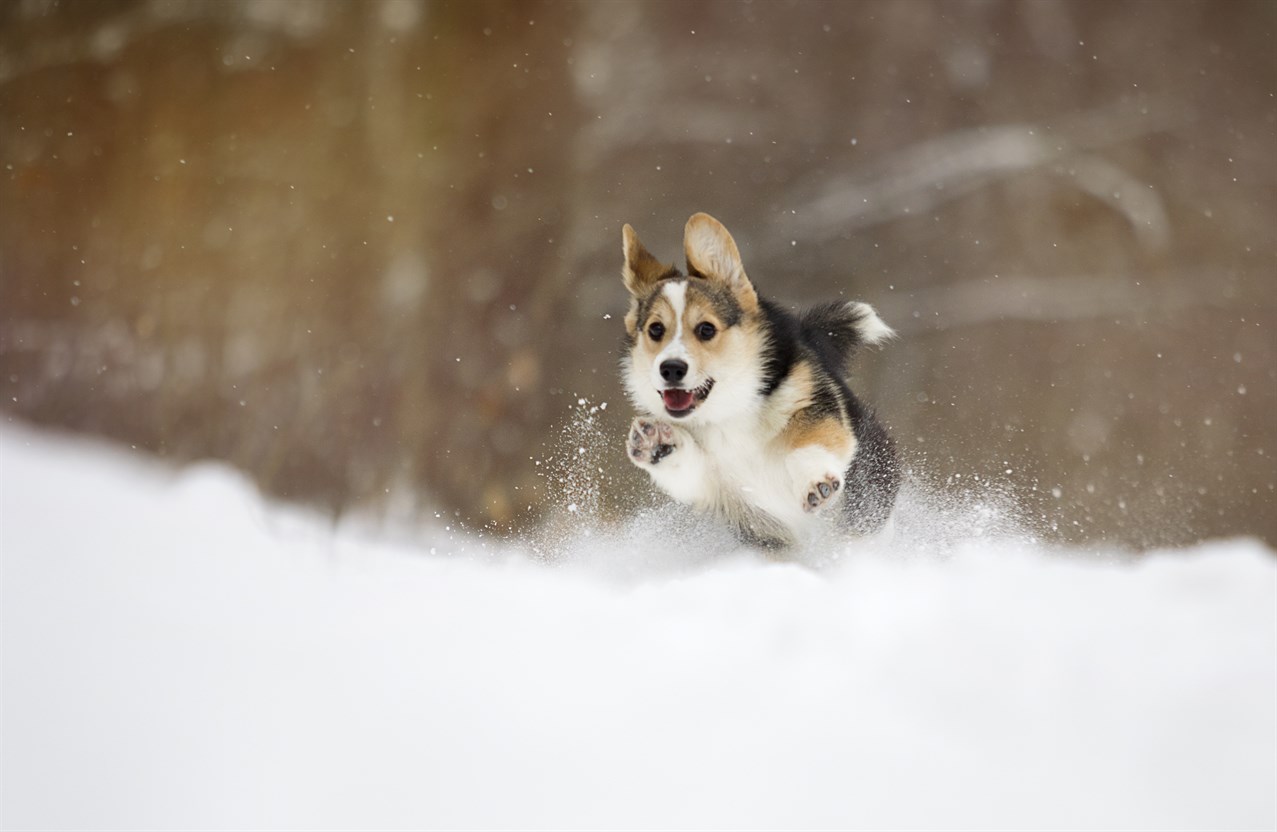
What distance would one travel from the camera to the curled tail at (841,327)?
122 inches

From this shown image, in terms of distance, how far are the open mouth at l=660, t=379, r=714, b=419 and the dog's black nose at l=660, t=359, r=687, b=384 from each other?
70 millimetres

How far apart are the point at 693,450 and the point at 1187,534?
7.47 feet

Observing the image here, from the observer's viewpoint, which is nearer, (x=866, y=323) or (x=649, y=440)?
(x=649, y=440)

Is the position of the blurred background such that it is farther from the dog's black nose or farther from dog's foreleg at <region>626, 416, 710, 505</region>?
the dog's black nose

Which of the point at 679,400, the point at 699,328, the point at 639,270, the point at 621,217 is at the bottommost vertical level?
the point at 679,400

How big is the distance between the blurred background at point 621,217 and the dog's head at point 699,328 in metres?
1.10

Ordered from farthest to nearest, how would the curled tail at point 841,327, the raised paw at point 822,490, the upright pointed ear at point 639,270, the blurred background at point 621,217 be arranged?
the blurred background at point 621,217
the curled tail at point 841,327
the upright pointed ear at point 639,270
the raised paw at point 822,490

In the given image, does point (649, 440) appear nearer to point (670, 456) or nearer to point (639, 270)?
point (670, 456)

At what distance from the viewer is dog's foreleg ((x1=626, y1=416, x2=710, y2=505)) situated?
278cm

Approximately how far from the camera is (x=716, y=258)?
9.37 ft

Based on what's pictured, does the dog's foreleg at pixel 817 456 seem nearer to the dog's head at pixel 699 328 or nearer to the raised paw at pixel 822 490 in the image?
the raised paw at pixel 822 490

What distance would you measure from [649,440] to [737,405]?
28cm

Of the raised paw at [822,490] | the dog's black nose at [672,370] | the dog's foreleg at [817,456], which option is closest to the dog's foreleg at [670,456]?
the dog's black nose at [672,370]

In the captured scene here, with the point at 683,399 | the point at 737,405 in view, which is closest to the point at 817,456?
the point at 737,405
